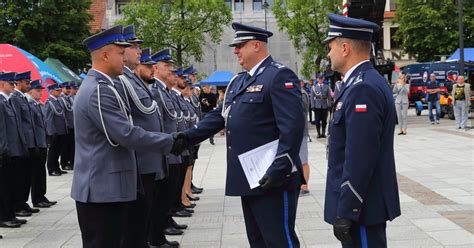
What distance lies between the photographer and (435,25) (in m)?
47.7

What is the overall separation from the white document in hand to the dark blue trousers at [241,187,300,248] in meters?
0.14

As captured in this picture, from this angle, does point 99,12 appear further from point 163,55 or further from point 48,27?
point 163,55

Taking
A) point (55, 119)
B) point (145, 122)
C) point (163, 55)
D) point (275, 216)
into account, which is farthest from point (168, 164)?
point (55, 119)

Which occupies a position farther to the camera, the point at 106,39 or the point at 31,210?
the point at 31,210

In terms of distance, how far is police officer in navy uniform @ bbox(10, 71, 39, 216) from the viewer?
8.95m

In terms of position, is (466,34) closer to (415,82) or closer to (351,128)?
(415,82)

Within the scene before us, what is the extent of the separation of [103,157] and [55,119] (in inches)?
420

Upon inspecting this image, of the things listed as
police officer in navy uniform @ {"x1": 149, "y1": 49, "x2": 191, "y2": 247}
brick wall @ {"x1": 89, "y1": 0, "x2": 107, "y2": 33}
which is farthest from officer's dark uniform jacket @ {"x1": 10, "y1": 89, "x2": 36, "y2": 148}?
→ brick wall @ {"x1": 89, "y1": 0, "x2": 107, "y2": 33}

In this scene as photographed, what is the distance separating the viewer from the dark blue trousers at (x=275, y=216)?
4289mm

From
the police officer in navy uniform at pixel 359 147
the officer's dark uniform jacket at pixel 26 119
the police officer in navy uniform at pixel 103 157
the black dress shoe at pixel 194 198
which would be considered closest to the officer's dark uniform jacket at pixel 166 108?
the black dress shoe at pixel 194 198

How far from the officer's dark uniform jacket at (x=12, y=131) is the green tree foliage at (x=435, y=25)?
4369 cm

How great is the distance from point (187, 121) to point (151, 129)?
3400mm

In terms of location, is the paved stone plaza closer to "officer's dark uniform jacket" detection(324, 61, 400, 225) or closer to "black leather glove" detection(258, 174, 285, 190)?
"black leather glove" detection(258, 174, 285, 190)

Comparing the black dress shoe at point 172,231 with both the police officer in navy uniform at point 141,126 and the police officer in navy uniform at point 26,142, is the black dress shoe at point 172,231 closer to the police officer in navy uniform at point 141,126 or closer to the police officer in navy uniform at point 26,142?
the police officer in navy uniform at point 141,126
